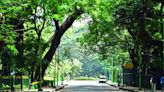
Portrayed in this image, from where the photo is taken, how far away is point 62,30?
55.6 meters

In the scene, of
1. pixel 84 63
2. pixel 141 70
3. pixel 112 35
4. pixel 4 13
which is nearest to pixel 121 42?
pixel 112 35

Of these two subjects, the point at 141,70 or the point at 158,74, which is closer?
the point at 158,74

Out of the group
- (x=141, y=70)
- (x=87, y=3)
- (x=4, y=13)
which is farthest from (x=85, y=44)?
(x=4, y=13)

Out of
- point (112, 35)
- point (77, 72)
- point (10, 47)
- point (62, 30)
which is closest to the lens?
point (10, 47)

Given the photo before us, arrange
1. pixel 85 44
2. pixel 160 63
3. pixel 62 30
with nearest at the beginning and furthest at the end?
pixel 160 63 < pixel 62 30 < pixel 85 44

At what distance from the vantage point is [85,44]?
77.2 meters

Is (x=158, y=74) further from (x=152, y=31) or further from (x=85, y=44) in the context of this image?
(x=85, y=44)

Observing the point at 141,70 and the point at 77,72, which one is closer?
the point at 141,70

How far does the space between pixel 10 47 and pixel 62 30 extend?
29124 mm

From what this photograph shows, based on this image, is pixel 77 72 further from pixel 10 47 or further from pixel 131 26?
pixel 10 47

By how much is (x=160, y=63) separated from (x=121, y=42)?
15779 mm

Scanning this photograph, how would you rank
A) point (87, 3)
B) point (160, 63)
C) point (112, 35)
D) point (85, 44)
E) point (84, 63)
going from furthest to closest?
point (84, 63)
point (85, 44)
point (112, 35)
point (160, 63)
point (87, 3)

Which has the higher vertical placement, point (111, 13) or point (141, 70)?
point (111, 13)

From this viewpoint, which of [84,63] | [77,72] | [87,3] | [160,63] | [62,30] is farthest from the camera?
[84,63]
